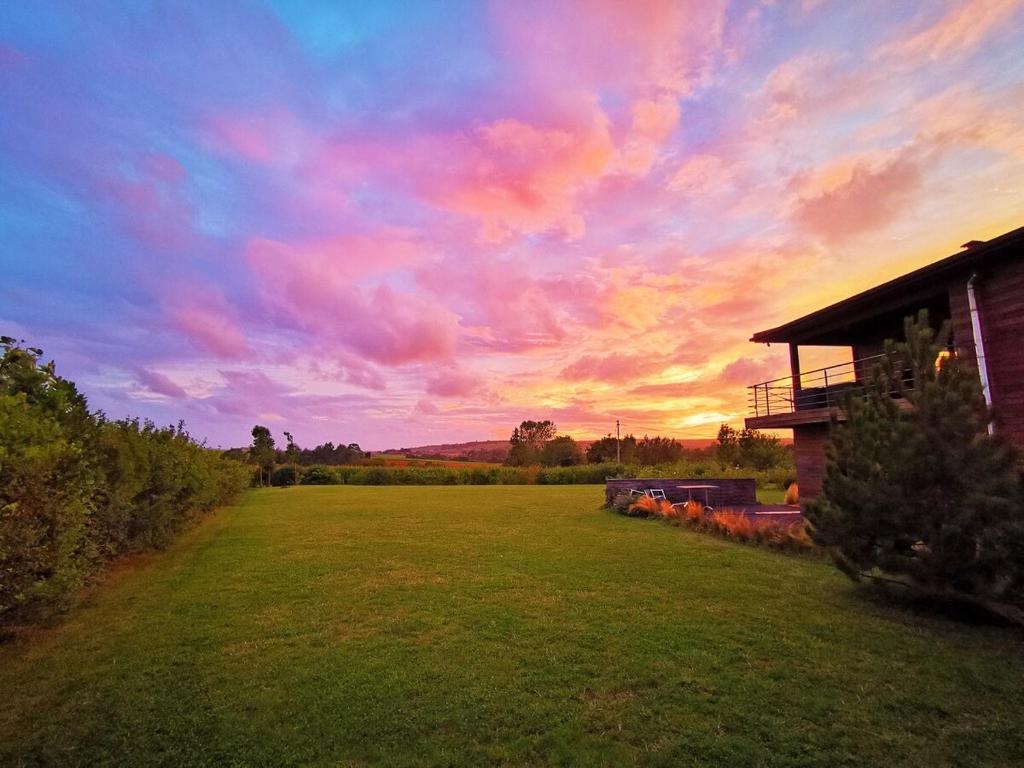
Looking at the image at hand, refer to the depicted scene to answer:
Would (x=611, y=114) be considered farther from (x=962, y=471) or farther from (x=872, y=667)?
(x=872, y=667)

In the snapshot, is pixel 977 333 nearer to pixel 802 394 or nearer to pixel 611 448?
pixel 802 394

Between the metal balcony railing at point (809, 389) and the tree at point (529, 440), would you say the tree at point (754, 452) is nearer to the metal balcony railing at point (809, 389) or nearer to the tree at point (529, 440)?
the metal balcony railing at point (809, 389)

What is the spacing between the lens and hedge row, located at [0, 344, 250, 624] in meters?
4.74

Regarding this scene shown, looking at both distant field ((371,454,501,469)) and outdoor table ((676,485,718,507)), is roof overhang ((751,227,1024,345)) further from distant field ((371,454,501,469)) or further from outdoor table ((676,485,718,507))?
distant field ((371,454,501,469))

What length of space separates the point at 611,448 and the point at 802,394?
3961 cm

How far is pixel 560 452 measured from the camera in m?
60.9

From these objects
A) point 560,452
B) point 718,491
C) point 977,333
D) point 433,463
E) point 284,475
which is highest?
point 977,333

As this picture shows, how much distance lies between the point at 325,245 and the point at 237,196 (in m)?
2.56

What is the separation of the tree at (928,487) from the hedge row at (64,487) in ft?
27.0

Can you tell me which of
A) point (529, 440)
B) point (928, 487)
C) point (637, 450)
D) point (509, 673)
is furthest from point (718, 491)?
point (529, 440)

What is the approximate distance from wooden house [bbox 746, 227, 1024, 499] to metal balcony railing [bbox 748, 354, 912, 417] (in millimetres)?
27

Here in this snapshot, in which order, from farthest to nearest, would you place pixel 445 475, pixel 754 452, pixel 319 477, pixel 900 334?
pixel 319 477
pixel 445 475
pixel 754 452
pixel 900 334

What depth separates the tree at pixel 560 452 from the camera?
193ft

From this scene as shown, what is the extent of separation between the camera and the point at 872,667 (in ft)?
13.6
